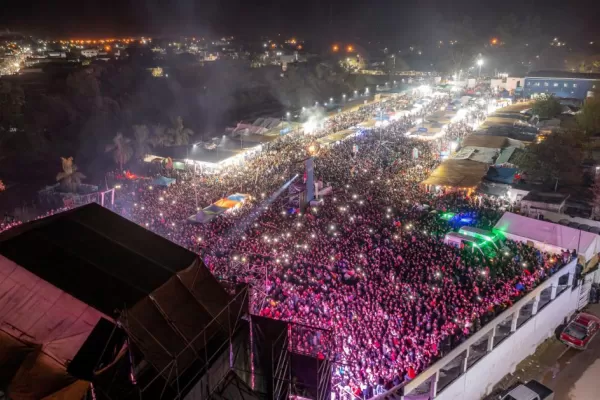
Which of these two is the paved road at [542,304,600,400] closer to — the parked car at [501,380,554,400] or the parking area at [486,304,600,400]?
the parking area at [486,304,600,400]

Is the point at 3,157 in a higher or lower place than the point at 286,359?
lower

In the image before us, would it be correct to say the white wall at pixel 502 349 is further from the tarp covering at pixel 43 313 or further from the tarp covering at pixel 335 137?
the tarp covering at pixel 335 137

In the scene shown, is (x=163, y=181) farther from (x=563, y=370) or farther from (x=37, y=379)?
(x=37, y=379)

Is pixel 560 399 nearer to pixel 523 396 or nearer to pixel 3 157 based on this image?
pixel 523 396

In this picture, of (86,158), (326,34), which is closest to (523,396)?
(86,158)

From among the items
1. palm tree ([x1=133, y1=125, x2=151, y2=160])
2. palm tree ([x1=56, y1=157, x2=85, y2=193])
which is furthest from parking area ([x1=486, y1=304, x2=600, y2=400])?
palm tree ([x1=133, y1=125, x2=151, y2=160])
